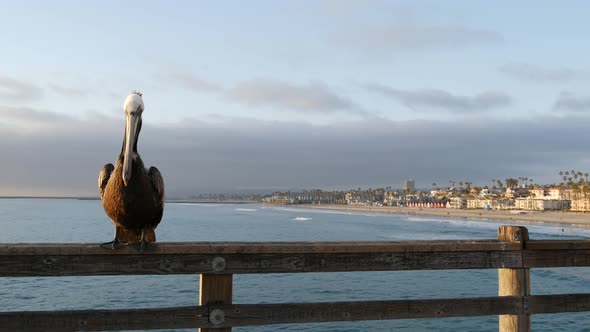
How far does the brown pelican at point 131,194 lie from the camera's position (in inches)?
146

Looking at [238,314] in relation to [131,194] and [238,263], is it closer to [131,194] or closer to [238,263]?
[238,263]

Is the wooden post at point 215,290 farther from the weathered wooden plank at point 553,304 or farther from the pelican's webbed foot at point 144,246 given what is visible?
the weathered wooden plank at point 553,304

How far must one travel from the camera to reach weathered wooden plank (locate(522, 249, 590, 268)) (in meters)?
3.88

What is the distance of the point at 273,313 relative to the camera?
137 inches

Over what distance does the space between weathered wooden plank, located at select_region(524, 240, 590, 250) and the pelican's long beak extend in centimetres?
326

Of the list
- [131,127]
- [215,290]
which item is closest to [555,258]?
[215,290]

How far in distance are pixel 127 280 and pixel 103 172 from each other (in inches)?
1030

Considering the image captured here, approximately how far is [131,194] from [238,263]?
1.04 m

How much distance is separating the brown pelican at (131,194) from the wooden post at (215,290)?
600 mm

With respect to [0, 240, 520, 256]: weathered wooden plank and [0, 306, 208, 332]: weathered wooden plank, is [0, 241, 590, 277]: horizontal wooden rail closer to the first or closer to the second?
[0, 240, 520, 256]: weathered wooden plank

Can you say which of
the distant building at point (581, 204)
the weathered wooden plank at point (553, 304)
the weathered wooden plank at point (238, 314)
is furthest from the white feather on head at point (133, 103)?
the distant building at point (581, 204)

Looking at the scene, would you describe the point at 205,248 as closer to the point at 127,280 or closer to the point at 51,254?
the point at 51,254

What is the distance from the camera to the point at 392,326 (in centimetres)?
1678

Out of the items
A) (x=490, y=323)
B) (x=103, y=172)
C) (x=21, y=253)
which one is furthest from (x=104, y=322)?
(x=490, y=323)
